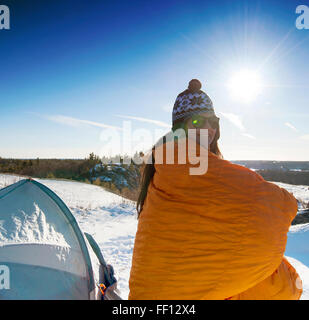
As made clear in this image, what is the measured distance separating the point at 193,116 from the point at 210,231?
2.35 ft

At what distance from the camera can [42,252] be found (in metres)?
2.43

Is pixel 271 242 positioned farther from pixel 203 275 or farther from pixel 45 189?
pixel 45 189

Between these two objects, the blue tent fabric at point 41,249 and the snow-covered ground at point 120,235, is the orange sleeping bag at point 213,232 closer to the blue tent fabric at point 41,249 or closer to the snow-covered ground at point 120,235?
the blue tent fabric at point 41,249

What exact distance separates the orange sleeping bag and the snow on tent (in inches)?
66.9

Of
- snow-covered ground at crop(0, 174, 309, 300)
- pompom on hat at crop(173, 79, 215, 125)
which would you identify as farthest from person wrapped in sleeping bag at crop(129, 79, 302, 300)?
snow-covered ground at crop(0, 174, 309, 300)

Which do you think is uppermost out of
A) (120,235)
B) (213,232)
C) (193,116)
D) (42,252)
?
(193,116)

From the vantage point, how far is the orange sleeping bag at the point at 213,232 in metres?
1.00

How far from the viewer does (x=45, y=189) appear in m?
2.83

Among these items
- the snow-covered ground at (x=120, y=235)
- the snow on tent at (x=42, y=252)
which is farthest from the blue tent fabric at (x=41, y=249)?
the snow-covered ground at (x=120, y=235)

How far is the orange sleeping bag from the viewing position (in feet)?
3.29

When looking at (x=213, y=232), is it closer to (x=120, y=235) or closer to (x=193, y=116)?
(x=193, y=116)

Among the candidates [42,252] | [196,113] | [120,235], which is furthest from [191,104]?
[120,235]

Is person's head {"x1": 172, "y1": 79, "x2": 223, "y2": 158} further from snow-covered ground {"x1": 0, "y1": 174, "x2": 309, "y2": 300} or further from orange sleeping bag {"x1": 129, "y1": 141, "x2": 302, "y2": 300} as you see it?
snow-covered ground {"x1": 0, "y1": 174, "x2": 309, "y2": 300}
